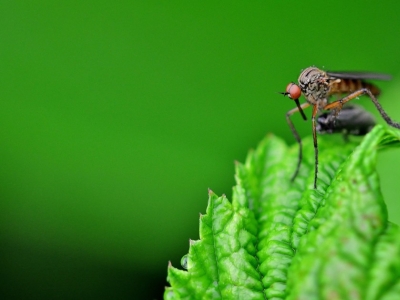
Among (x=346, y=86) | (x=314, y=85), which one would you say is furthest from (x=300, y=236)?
(x=346, y=86)

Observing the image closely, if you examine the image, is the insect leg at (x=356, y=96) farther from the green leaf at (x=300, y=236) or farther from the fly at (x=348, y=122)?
the green leaf at (x=300, y=236)

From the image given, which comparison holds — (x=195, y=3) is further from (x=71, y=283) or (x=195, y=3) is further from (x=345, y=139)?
(x=71, y=283)

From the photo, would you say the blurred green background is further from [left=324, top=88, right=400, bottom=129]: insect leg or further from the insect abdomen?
[left=324, top=88, right=400, bottom=129]: insect leg

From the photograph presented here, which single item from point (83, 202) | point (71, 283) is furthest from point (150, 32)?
point (71, 283)

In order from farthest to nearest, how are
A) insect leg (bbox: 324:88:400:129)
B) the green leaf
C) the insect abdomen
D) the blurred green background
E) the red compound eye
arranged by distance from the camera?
the blurred green background → the insect abdomen → the red compound eye → insect leg (bbox: 324:88:400:129) → the green leaf

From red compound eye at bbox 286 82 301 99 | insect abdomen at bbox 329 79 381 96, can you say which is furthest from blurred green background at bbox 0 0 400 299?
red compound eye at bbox 286 82 301 99

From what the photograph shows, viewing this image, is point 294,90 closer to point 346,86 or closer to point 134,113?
point 346,86
